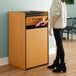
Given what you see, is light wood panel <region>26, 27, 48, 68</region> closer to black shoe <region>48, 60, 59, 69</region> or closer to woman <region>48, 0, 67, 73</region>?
black shoe <region>48, 60, 59, 69</region>

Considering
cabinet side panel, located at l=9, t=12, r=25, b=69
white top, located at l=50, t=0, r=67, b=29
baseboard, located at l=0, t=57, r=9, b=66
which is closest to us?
white top, located at l=50, t=0, r=67, b=29

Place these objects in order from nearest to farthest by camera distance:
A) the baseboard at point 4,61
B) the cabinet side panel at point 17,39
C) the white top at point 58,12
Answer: the white top at point 58,12, the cabinet side panel at point 17,39, the baseboard at point 4,61

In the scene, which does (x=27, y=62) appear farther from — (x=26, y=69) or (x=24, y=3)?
(x=24, y=3)

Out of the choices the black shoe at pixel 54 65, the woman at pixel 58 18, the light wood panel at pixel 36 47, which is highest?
the woman at pixel 58 18

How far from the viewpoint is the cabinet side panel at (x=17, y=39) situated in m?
3.29

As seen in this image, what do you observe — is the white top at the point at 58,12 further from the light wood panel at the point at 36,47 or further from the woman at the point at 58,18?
the light wood panel at the point at 36,47

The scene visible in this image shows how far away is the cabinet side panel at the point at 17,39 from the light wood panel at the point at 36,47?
0.09m

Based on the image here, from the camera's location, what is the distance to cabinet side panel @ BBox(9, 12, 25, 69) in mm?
3293

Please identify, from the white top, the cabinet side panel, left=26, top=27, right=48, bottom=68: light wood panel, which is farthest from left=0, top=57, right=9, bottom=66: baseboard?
the white top

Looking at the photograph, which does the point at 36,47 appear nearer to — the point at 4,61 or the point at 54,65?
the point at 54,65

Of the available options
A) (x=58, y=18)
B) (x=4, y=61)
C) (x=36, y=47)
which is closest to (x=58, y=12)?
(x=58, y=18)

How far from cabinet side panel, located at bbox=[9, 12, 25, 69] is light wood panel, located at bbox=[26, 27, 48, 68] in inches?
3.7

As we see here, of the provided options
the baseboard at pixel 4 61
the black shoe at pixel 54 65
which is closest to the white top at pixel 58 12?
the black shoe at pixel 54 65

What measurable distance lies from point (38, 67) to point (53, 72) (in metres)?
0.37
